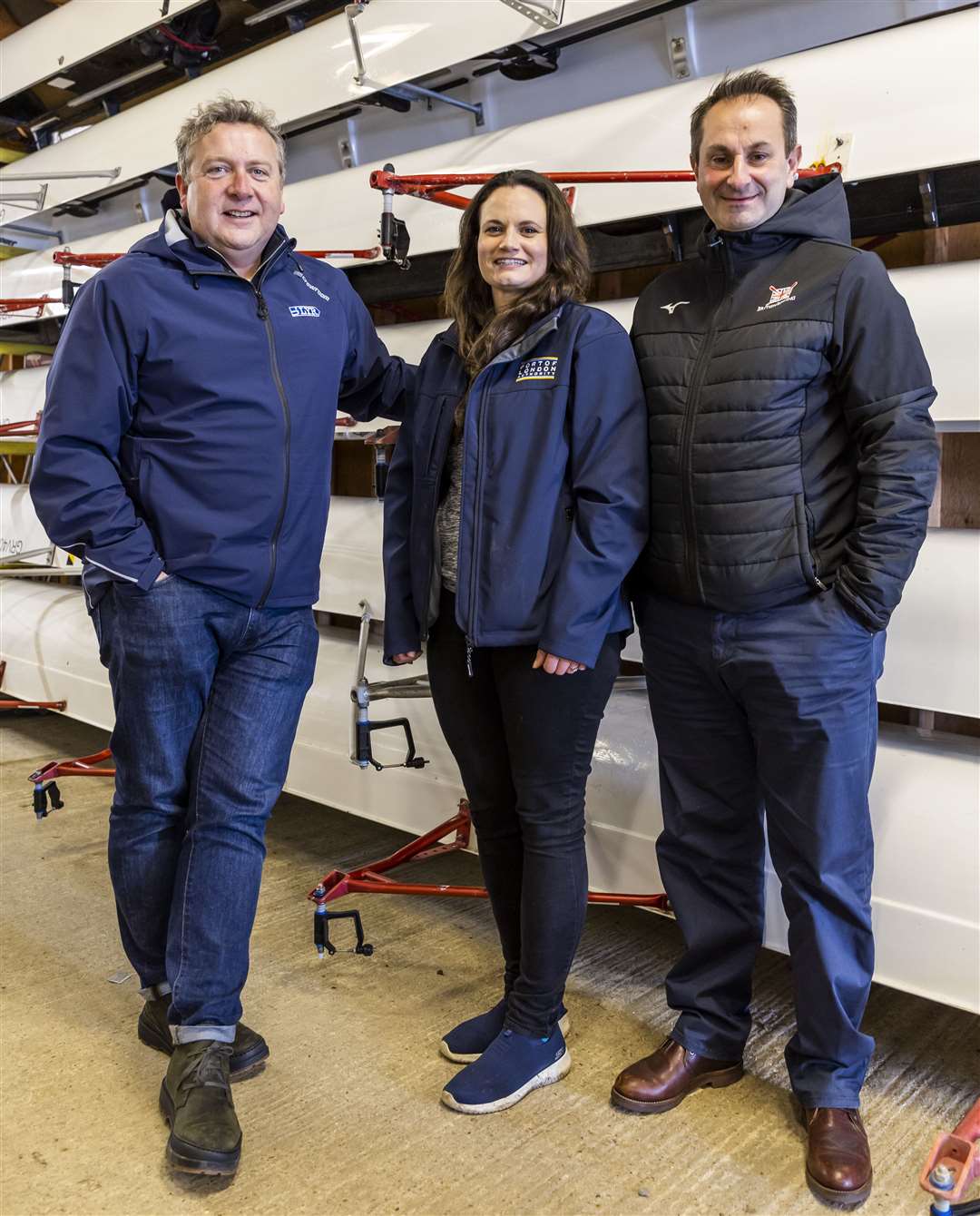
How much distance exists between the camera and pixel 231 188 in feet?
5.65

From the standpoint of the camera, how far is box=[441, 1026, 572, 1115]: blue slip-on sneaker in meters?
1.79

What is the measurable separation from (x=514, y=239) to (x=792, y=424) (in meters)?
0.51

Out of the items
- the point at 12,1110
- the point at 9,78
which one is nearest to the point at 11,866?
the point at 12,1110

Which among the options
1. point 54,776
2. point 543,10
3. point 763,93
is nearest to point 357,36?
point 543,10

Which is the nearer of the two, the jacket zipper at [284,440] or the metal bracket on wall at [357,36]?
the jacket zipper at [284,440]

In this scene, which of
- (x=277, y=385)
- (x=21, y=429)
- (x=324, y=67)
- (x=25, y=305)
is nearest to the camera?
(x=277, y=385)

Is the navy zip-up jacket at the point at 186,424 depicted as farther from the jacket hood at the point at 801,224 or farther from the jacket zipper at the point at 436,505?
the jacket hood at the point at 801,224

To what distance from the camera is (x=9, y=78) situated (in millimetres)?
4387

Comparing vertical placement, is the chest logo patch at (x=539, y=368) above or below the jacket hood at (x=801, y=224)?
below

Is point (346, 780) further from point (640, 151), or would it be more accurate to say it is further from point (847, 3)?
point (847, 3)

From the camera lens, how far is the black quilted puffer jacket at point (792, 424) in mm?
1513

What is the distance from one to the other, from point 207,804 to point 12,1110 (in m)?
0.61

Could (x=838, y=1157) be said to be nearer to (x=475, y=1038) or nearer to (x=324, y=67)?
(x=475, y=1038)

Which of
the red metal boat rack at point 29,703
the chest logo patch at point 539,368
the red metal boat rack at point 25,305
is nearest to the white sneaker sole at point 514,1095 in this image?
the chest logo patch at point 539,368
